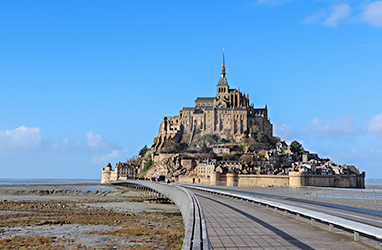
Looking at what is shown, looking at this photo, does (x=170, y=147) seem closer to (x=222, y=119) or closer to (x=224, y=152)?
(x=224, y=152)

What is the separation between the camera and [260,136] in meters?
130

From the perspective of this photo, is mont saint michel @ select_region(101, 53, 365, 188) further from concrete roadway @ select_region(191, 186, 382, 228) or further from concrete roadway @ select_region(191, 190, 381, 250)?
concrete roadway @ select_region(191, 190, 381, 250)

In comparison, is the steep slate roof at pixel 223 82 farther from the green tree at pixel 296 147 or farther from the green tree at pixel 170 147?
the green tree at pixel 296 147

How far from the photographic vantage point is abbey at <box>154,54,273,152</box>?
137 metres

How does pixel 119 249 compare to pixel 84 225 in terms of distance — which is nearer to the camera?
pixel 119 249

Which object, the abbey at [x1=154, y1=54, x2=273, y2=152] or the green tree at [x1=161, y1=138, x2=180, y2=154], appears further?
the abbey at [x1=154, y1=54, x2=273, y2=152]

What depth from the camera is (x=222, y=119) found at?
456 ft

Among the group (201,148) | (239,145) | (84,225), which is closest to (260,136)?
(239,145)

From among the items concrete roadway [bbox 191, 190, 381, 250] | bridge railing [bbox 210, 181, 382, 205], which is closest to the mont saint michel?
bridge railing [bbox 210, 181, 382, 205]

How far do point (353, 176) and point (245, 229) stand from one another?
85.2 metres

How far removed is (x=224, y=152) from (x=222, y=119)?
58.0 feet

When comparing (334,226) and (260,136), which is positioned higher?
(260,136)

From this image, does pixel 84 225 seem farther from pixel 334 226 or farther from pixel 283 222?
pixel 334 226

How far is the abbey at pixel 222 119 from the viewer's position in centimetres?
13725
